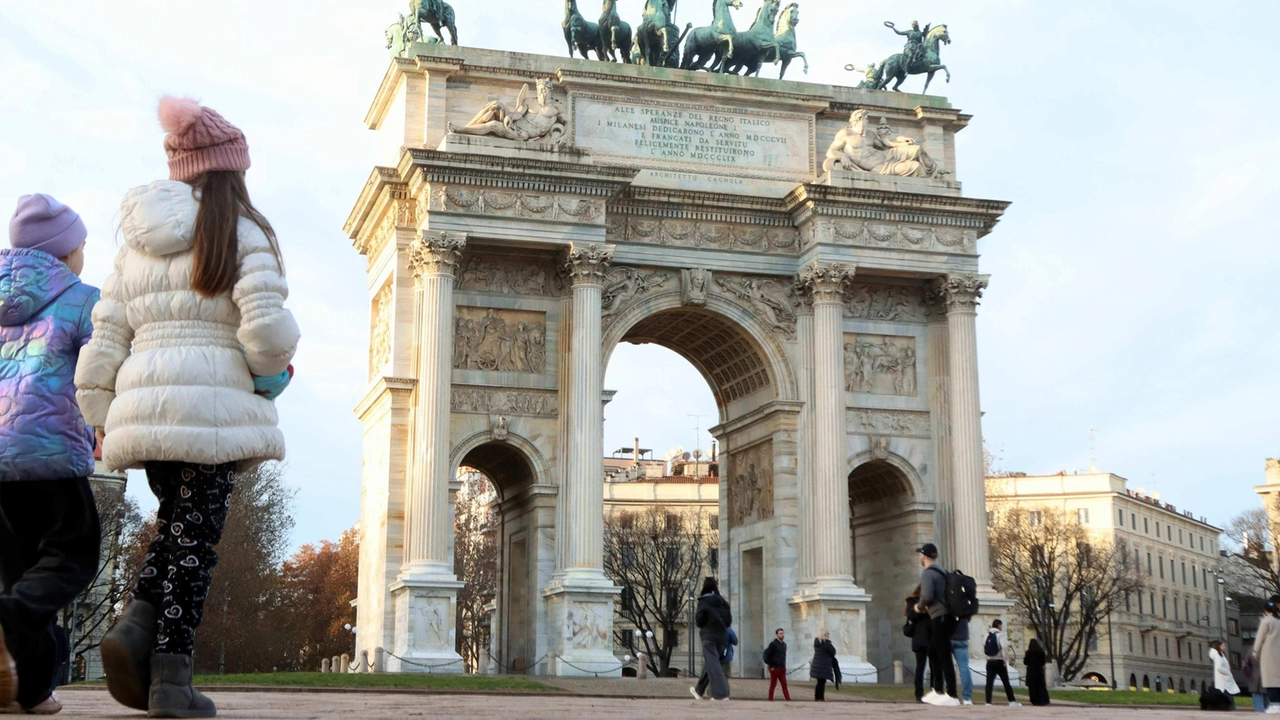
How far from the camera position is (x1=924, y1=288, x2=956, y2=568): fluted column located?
3891 cm

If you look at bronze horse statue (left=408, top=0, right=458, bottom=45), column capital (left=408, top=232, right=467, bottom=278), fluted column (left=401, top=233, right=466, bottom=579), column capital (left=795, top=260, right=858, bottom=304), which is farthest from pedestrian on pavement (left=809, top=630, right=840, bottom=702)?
bronze horse statue (left=408, top=0, right=458, bottom=45)

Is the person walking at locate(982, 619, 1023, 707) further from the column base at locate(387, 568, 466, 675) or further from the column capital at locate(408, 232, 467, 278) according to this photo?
the column capital at locate(408, 232, 467, 278)

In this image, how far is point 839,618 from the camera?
36406 mm

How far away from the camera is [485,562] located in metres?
81.8

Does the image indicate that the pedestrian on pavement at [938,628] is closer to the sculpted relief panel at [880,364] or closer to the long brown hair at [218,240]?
the long brown hair at [218,240]

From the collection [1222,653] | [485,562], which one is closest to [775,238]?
[1222,653]

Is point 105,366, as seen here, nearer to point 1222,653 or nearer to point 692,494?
point 1222,653

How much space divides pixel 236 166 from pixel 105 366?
1.36 metres

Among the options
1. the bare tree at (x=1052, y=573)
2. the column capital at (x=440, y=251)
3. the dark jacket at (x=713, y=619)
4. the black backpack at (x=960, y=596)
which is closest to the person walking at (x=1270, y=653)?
the black backpack at (x=960, y=596)

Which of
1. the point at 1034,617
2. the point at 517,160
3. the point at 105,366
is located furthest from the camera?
the point at 1034,617

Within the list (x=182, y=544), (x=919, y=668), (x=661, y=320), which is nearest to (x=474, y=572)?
(x=661, y=320)

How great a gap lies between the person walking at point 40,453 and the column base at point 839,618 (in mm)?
28279

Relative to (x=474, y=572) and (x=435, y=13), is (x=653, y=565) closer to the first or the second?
(x=474, y=572)

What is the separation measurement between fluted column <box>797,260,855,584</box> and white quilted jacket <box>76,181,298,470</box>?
29.1m
